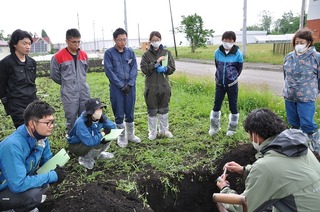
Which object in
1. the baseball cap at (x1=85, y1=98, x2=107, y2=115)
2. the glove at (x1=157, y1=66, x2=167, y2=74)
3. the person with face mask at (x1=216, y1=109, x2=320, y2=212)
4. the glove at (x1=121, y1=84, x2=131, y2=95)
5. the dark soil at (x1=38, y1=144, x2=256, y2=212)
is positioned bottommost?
the dark soil at (x1=38, y1=144, x2=256, y2=212)

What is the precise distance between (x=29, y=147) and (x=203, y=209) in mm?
2724

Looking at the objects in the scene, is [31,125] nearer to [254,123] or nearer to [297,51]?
[254,123]

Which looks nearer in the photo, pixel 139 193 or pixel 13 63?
pixel 139 193

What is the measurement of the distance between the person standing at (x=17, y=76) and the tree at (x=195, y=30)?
29684mm

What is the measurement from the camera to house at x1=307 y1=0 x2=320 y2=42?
19.6 metres

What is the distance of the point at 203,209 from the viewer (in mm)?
4348

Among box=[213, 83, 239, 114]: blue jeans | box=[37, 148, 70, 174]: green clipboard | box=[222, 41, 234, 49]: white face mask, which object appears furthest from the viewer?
box=[213, 83, 239, 114]: blue jeans

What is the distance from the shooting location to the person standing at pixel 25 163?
259 centimetres

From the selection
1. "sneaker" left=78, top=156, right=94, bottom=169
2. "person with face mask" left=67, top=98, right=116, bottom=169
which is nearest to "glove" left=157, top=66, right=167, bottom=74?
"person with face mask" left=67, top=98, right=116, bottom=169

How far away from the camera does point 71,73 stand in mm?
4480

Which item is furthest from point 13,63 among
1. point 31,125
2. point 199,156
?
point 199,156

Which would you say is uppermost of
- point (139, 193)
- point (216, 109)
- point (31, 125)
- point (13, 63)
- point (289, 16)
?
point (289, 16)

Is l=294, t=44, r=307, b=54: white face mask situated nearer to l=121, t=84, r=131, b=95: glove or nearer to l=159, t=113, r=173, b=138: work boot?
l=159, t=113, r=173, b=138: work boot

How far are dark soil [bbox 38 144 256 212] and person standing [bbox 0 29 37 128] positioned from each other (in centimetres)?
131
